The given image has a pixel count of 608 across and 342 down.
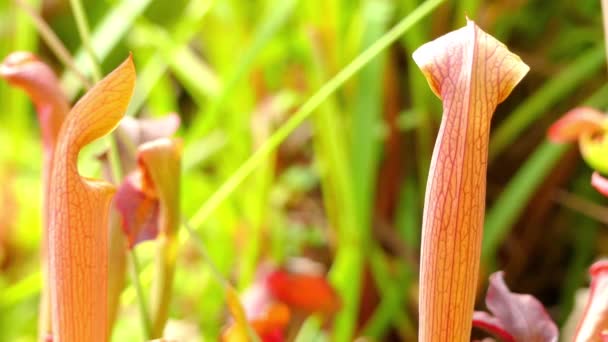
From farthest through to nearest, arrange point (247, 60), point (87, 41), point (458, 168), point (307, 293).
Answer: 1. point (247, 60)
2. point (307, 293)
3. point (87, 41)
4. point (458, 168)

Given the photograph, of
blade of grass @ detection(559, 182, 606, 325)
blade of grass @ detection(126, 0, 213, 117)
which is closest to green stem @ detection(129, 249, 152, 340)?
blade of grass @ detection(126, 0, 213, 117)

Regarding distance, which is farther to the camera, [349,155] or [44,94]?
[349,155]

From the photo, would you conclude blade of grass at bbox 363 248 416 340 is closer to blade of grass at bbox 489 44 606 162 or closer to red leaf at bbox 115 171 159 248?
blade of grass at bbox 489 44 606 162

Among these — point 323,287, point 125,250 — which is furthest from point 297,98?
point 125,250

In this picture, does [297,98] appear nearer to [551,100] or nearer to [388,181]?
[388,181]

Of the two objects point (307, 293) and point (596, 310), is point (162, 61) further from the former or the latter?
point (596, 310)

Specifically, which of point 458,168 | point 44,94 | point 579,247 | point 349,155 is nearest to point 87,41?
point 44,94

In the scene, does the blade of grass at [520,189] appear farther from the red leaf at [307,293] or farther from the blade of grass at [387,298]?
the red leaf at [307,293]

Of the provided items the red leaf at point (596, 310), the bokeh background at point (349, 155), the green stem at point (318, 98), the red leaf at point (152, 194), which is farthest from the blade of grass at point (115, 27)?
the red leaf at point (596, 310)
